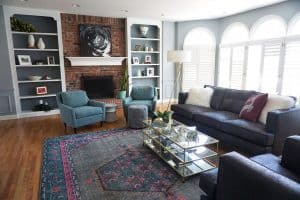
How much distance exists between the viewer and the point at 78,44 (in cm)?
585

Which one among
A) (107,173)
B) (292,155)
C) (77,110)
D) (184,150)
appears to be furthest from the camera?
(77,110)

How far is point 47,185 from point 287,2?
5.68 meters

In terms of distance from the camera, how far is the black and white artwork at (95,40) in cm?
582

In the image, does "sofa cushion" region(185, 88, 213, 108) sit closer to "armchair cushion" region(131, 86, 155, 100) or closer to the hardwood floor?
"armchair cushion" region(131, 86, 155, 100)

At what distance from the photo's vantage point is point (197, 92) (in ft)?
15.5

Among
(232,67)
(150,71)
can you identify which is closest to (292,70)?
(232,67)

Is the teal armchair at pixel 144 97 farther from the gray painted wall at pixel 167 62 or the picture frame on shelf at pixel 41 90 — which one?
the picture frame on shelf at pixel 41 90

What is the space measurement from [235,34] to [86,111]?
187 inches

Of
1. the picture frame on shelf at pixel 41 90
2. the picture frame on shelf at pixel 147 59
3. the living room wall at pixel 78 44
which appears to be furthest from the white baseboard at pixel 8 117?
the picture frame on shelf at pixel 147 59

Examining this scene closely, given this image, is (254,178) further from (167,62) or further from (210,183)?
(167,62)

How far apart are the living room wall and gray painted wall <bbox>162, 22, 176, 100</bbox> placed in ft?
4.31

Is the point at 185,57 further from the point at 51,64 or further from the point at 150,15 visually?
the point at 51,64

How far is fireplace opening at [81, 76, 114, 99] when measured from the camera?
6.04 m

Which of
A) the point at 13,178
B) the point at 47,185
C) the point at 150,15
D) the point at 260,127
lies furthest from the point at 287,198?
the point at 150,15
